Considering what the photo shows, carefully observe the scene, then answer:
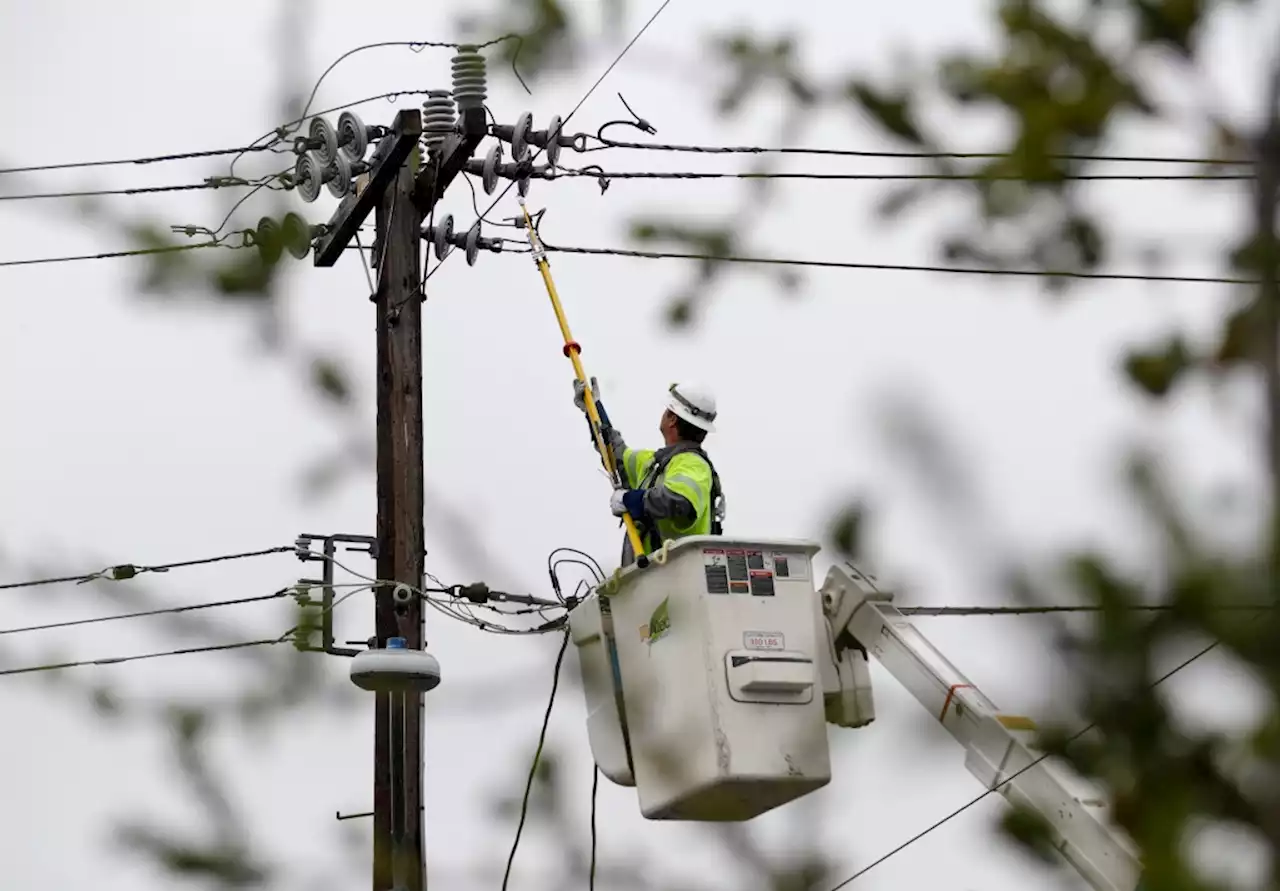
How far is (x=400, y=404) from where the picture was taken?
11461mm

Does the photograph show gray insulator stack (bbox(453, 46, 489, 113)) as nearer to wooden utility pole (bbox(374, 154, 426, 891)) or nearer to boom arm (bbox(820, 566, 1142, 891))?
wooden utility pole (bbox(374, 154, 426, 891))

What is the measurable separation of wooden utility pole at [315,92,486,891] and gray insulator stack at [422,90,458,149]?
0.15 feet

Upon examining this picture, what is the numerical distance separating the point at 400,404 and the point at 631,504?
2458 millimetres

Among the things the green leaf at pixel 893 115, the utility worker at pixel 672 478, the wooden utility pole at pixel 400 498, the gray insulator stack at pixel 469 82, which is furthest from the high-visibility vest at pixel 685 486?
the green leaf at pixel 893 115

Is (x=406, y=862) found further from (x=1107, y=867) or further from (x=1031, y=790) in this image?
Answer: (x=1107, y=867)

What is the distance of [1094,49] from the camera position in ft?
9.58

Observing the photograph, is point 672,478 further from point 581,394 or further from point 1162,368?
point 1162,368

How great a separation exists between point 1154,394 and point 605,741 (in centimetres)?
641

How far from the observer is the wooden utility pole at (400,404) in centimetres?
1091

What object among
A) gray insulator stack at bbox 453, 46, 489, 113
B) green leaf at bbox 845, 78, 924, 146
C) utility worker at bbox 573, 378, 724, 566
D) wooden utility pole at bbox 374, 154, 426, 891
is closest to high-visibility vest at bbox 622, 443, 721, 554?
utility worker at bbox 573, 378, 724, 566

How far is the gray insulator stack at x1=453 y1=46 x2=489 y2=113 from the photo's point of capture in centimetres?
1144

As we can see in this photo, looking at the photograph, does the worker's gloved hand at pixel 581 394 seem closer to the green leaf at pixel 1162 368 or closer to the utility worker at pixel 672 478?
the utility worker at pixel 672 478

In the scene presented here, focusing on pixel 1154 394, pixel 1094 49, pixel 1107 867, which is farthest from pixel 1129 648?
pixel 1107 867

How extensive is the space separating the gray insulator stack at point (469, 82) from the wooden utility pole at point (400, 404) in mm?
66
